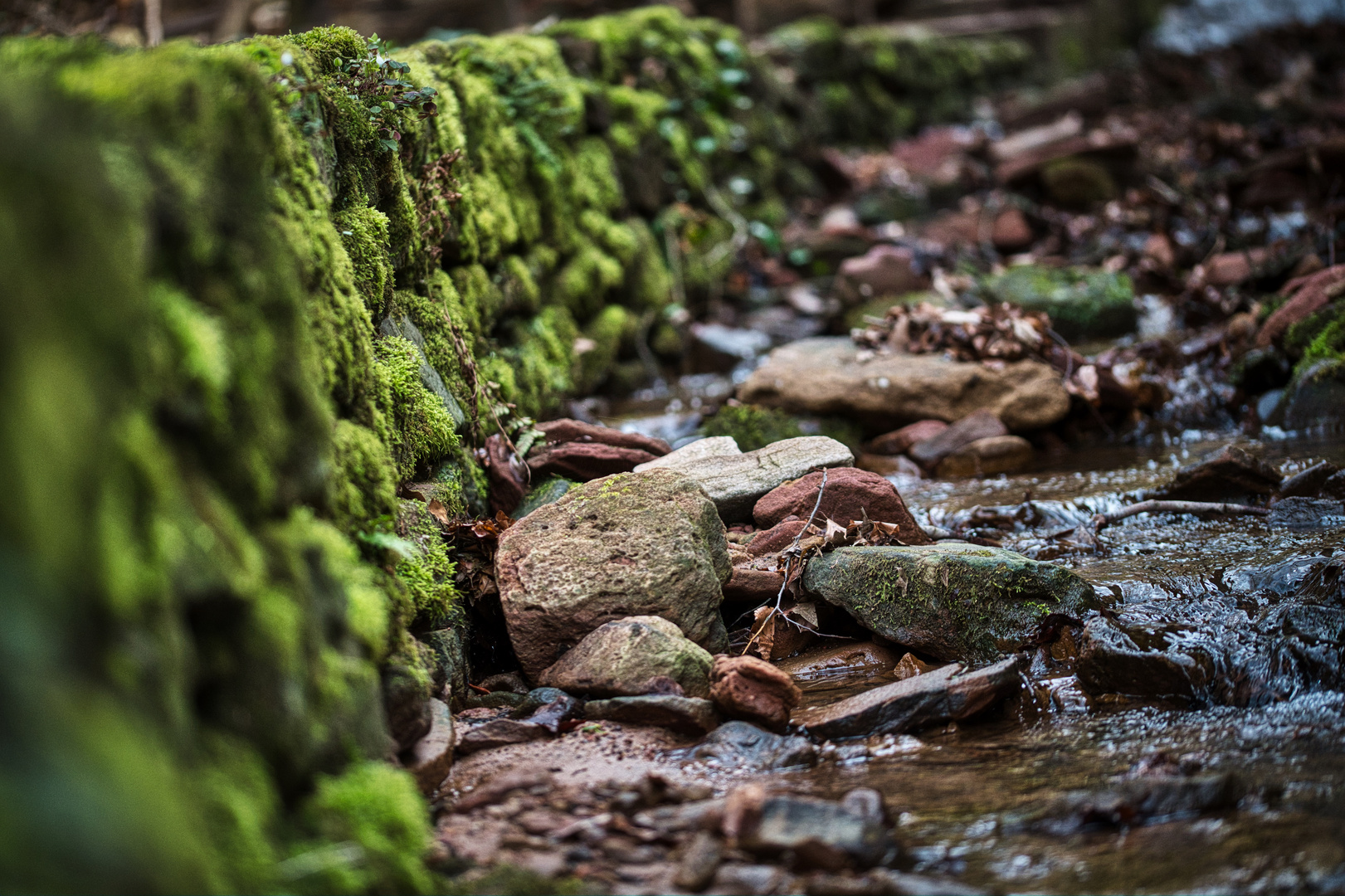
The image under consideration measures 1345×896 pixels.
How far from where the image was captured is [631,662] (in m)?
3.30

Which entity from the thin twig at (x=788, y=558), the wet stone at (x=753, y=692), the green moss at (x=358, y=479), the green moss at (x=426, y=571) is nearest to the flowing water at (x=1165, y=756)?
the wet stone at (x=753, y=692)

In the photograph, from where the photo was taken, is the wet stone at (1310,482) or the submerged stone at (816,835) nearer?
the submerged stone at (816,835)

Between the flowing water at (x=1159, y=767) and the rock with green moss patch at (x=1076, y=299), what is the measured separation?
11.8 ft

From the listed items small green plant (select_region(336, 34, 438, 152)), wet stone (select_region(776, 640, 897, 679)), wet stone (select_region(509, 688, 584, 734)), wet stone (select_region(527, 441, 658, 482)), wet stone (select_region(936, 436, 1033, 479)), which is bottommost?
wet stone (select_region(936, 436, 1033, 479))

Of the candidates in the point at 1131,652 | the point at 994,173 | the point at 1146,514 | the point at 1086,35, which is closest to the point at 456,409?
the point at 1131,652

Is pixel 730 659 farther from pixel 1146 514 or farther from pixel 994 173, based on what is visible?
pixel 994 173

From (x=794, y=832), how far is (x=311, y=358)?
1691 mm

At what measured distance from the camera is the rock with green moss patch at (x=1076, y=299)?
25.3 ft

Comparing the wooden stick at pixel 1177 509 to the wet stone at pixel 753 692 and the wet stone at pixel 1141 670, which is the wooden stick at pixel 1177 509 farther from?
the wet stone at pixel 753 692

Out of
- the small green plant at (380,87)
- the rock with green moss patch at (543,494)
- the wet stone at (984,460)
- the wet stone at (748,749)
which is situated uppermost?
the small green plant at (380,87)

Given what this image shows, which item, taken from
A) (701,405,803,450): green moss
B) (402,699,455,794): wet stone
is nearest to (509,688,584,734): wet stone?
(402,699,455,794): wet stone

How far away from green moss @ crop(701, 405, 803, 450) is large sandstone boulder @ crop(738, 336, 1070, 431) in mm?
261

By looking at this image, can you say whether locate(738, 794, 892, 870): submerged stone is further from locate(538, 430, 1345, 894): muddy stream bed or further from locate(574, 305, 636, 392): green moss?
locate(574, 305, 636, 392): green moss

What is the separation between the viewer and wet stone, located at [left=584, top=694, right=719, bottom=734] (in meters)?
3.17
